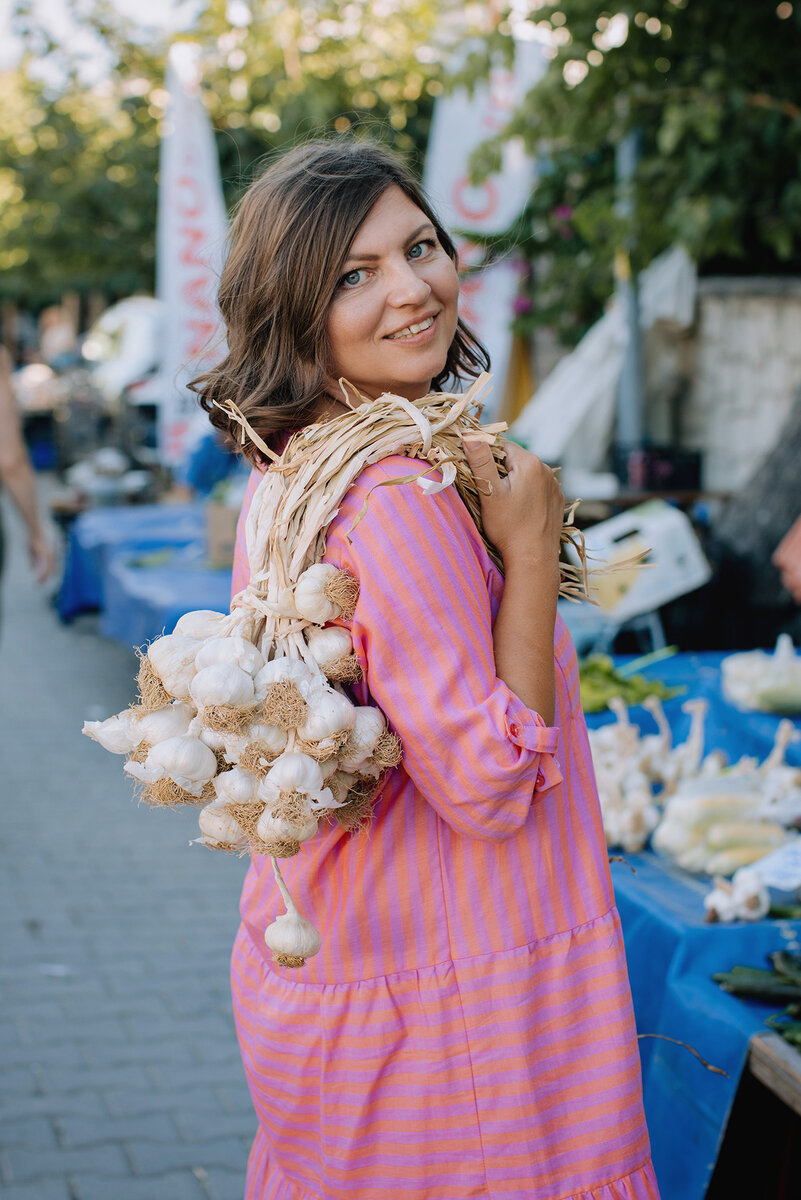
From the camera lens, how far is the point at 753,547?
5.64 metres

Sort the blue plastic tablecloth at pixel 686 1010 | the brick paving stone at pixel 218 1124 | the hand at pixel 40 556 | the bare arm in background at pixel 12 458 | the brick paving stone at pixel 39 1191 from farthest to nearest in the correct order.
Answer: the hand at pixel 40 556 → the bare arm in background at pixel 12 458 → the brick paving stone at pixel 218 1124 → the brick paving stone at pixel 39 1191 → the blue plastic tablecloth at pixel 686 1010

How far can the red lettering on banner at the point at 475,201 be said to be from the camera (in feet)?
27.5

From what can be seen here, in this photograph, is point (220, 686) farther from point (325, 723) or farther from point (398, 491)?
point (398, 491)

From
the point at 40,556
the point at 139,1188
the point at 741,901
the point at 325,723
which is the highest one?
the point at 325,723

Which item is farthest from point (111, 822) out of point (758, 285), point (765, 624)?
point (758, 285)

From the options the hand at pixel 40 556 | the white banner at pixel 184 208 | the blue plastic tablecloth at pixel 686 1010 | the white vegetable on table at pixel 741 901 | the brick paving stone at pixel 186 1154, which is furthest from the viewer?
the white banner at pixel 184 208

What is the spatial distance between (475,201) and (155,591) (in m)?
4.40

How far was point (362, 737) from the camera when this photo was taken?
1237mm

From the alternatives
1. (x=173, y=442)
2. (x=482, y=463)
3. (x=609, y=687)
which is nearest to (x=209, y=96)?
(x=173, y=442)

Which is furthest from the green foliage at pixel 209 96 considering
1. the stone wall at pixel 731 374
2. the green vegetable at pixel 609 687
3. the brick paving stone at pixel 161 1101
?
the brick paving stone at pixel 161 1101

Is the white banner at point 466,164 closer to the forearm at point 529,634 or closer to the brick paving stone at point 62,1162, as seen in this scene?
the brick paving stone at point 62,1162

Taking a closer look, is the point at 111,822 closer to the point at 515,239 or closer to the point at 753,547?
the point at 753,547

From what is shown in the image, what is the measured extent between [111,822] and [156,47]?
10.4m

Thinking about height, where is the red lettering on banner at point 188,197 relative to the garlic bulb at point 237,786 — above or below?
below
